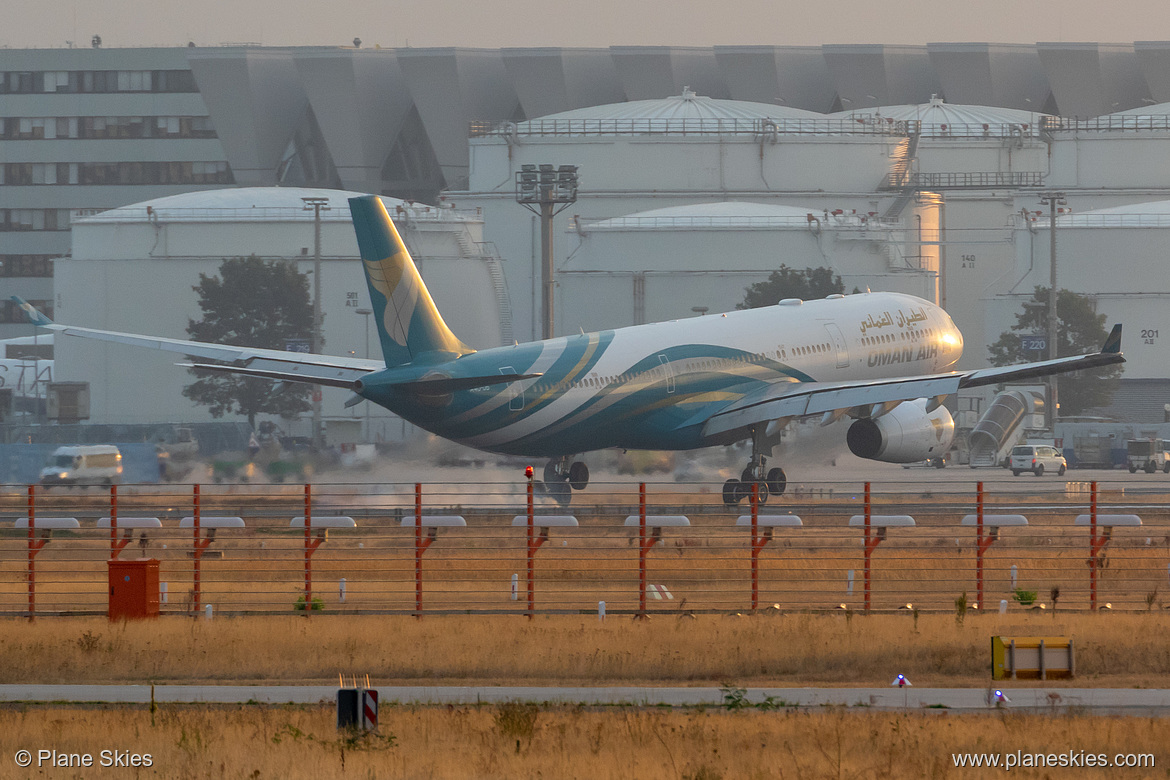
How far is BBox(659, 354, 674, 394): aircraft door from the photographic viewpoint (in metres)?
50.0

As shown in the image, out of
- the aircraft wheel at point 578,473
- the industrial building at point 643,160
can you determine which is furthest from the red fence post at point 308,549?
the industrial building at point 643,160

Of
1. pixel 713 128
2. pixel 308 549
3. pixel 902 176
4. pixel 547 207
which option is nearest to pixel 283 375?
pixel 308 549

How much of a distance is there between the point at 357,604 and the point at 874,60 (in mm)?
145967

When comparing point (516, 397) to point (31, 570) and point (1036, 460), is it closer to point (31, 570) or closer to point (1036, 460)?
point (31, 570)

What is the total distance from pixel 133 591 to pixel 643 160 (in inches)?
3856

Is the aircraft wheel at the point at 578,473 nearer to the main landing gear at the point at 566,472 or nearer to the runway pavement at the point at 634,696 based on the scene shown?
the main landing gear at the point at 566,472

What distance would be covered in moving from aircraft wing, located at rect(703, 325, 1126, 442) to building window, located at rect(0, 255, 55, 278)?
143 m

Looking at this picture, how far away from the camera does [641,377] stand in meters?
49.4

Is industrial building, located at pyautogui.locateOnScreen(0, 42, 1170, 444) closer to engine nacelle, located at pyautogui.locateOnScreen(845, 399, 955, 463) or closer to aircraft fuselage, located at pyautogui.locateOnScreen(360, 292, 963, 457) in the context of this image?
aircraft fuselage, located at pyautogui.locateOnScreen(360, 292, 963, 457)

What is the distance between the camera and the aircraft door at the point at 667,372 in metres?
50.0

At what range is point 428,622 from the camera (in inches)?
1073

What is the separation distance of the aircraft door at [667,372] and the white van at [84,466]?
22.3m

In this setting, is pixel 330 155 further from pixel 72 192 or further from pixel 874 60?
pixel 874 60

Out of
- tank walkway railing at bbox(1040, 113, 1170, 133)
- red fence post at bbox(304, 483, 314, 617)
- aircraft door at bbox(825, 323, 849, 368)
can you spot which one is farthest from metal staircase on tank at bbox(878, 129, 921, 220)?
red fence post at bbox(304, 483, 314, 617)
